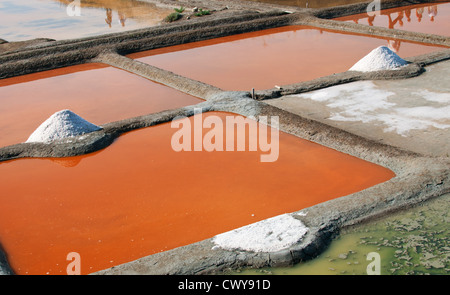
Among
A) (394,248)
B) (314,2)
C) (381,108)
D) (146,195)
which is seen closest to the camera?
(394,248)

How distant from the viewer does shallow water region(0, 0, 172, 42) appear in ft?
43.7

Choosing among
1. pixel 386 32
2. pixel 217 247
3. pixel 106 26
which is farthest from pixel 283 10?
pixel 217 247

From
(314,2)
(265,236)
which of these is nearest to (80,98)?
(265,236)

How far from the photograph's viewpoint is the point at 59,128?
240 inches

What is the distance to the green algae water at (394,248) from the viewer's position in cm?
354

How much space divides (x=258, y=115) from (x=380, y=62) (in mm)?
2503

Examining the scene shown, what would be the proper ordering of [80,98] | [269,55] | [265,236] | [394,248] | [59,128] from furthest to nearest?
1. [269,55]
2. [80,98]
3. [59,128]
4. [265,236]
5. [394,248]

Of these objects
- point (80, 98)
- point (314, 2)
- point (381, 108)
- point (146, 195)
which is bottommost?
point (146, 195)

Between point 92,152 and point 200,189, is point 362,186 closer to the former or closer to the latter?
point 200,189

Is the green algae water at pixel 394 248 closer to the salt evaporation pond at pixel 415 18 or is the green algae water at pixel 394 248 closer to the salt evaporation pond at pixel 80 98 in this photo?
the salt evaporation pond at pixel 80 98

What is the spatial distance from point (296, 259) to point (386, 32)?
317 inches

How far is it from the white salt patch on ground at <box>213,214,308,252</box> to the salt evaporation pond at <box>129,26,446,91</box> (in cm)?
406

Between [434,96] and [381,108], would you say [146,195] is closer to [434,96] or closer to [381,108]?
[381,108]

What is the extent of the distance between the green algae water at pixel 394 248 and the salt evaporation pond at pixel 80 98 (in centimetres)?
394
